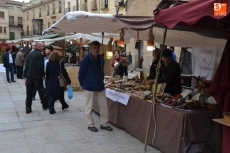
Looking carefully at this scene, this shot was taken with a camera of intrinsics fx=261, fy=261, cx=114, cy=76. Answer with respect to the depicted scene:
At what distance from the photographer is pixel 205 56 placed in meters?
7.50

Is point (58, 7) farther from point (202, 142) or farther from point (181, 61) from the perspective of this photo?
point (202, 142)

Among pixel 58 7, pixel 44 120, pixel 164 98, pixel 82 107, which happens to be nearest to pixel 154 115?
pixel 164 98

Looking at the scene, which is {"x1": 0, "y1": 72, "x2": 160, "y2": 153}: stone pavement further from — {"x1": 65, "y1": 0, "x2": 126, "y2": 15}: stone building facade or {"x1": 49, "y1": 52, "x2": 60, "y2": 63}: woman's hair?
{"x1": 65, "y1": 0, "x2": 126, "y2": 15}: stone building facade


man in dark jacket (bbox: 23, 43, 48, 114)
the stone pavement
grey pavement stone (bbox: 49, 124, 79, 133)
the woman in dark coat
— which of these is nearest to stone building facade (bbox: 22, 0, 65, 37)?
man in dark jacket (bbox: 23, 43, 48, 114)

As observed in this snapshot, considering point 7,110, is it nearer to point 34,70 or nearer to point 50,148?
point 34,70

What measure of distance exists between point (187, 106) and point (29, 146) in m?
2.72

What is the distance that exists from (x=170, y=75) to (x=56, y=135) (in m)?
2.45

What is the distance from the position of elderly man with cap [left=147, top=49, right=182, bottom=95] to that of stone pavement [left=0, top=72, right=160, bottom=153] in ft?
3.93

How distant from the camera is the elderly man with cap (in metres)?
4.77

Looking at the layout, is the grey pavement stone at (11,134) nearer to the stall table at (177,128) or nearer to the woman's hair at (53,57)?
the woman's hair at (53,57)

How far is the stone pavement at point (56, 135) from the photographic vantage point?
4.38 meters

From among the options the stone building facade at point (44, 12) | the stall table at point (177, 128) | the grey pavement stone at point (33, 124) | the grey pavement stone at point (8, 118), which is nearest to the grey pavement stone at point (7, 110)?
the grey pavement stone at point (8, 118)

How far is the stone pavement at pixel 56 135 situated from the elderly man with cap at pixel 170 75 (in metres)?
1.20

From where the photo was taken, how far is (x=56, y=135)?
16.5 ft
